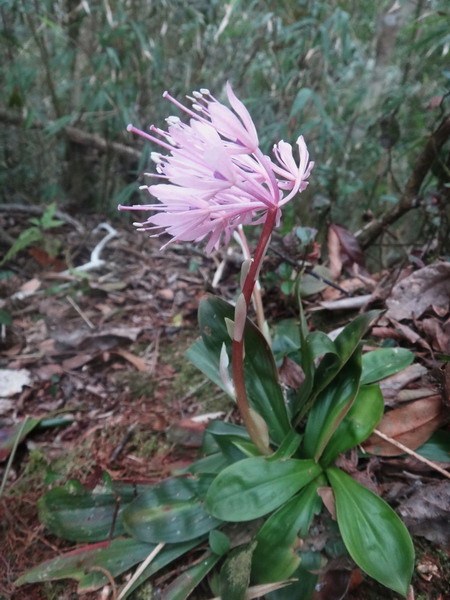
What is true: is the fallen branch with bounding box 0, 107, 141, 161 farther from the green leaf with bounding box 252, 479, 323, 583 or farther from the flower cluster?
the green leaf with bounding box 252, 479, 323, 583

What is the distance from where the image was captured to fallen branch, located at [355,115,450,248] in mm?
1762

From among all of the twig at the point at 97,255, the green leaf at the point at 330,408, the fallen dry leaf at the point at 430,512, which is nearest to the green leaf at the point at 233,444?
the green leaf at the point at 330,408

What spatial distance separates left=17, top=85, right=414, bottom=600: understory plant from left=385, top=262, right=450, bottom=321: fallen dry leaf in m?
0.29

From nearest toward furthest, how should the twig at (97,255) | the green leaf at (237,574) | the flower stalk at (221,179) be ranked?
1. the flower stalk at (221,179)
2. the green leaf at (237,574)
3. the twig at (97,255)

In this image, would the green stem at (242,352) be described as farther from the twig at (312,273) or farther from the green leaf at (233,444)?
the twig at (312,273)

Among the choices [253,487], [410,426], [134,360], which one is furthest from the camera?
[134,360]

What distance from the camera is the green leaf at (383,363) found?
1.17m

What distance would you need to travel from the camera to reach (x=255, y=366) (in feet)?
4.01

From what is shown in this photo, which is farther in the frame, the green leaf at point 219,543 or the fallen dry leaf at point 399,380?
the fallen dry leaf at point 399,380

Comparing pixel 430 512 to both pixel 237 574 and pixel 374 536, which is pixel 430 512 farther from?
pixel 237 574

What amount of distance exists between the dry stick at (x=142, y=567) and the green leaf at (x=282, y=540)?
26 cm

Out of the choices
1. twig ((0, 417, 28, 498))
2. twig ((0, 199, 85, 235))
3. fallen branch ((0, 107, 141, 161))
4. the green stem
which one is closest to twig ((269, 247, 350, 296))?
the green stem

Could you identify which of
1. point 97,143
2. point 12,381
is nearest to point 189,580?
point 12,381

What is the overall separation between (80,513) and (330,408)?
0.72 m
